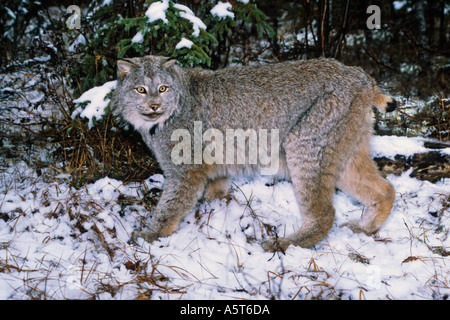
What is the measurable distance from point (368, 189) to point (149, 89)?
2512 millimetres

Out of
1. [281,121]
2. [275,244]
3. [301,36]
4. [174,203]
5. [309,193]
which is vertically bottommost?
[275,244]

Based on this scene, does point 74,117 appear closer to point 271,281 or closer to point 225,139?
point 225,139

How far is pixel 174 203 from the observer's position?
3.65 metres

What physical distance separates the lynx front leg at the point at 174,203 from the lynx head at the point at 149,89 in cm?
64

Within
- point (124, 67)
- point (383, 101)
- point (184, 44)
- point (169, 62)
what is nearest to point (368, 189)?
point (383, 101)

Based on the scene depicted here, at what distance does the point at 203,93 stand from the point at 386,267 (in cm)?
239

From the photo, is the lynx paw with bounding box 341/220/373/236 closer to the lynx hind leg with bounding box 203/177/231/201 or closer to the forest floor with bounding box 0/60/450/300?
the forest floor with bounding box 0/60/450/300

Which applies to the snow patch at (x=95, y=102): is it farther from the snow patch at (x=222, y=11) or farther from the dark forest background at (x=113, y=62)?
the snow patch at (x=222, y=11)

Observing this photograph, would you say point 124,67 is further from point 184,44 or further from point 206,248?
point 206,248

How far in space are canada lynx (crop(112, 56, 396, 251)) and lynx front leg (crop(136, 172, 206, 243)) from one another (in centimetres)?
1

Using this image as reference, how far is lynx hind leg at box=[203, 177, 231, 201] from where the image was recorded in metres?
4.23
